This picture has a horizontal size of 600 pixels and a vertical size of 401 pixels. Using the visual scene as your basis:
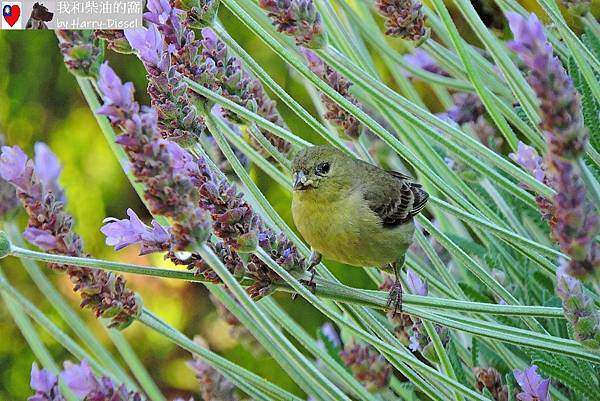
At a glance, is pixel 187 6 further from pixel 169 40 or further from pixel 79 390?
pixel 79 390

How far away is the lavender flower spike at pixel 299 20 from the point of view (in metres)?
1.02

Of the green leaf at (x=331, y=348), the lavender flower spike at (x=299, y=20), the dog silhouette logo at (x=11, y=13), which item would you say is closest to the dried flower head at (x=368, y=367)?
the green leaf at (x=331, y=348)

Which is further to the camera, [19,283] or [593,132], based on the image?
[19,283]

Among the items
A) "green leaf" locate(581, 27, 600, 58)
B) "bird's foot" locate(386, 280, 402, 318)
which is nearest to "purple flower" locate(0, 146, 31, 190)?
"bird's foot" locate(386, 280, 402, 318)

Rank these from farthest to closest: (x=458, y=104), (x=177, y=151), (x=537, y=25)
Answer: (x=458, y=104) → (x=177, y=151) → (x=537, y=25)

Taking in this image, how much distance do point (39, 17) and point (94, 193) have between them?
1111 millimetres

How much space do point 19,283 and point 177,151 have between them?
162cm

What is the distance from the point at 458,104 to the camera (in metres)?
1.55

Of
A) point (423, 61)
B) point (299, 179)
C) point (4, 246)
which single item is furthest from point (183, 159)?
point (423, 61)

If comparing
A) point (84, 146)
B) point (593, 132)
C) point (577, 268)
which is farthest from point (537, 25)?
point (84, 146)

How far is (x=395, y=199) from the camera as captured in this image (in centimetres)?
126

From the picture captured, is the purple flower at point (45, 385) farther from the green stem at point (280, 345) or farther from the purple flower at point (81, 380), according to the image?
the green stem at point (280, 345)

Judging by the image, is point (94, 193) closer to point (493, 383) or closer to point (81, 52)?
point (81, 52)

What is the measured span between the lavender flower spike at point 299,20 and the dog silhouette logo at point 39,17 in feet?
0.99
